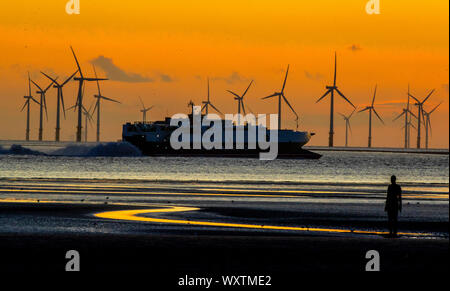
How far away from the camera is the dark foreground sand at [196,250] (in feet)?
71.5

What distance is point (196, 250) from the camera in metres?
25.6

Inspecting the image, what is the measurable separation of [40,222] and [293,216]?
13.3 metres

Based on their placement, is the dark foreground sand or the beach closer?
the dark foreground sand

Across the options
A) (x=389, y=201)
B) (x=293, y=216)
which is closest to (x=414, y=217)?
(x=293, y=216)

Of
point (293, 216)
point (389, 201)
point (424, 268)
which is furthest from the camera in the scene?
point (293, 216)

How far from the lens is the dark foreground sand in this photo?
21.8 metres

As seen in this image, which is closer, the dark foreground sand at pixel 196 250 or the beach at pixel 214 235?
the dark foreground sand at pixel 196 250

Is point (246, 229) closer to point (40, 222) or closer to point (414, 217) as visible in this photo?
point (40, 222)

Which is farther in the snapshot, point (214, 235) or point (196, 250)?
point (214, 235)
